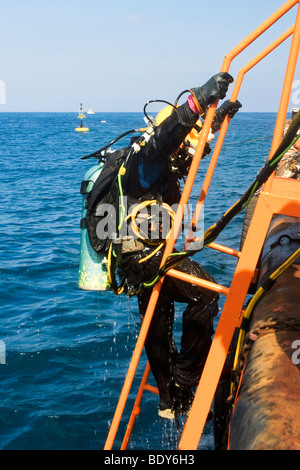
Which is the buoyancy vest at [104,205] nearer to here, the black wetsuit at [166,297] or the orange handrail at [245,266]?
the black wetsuit at [166,297]

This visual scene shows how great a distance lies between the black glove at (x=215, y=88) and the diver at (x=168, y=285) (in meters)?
0.31

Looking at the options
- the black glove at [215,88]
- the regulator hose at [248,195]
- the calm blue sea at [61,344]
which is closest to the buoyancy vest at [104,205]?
the regulator hose at [248,195]

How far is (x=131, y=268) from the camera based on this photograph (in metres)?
4.43

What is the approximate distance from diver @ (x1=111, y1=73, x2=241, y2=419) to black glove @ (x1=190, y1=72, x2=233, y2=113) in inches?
12.4

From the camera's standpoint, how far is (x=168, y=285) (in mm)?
4402

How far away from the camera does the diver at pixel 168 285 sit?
13.5ft

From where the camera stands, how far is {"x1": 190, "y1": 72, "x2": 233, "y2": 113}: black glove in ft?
11.7

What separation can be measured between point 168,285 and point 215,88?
1.63m

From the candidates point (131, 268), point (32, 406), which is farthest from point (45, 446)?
point (131, 268)

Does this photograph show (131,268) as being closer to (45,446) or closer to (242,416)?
(242,416)

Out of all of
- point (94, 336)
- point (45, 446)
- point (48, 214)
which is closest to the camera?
point (45, 446)

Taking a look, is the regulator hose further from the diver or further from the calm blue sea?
the calm blue sea
